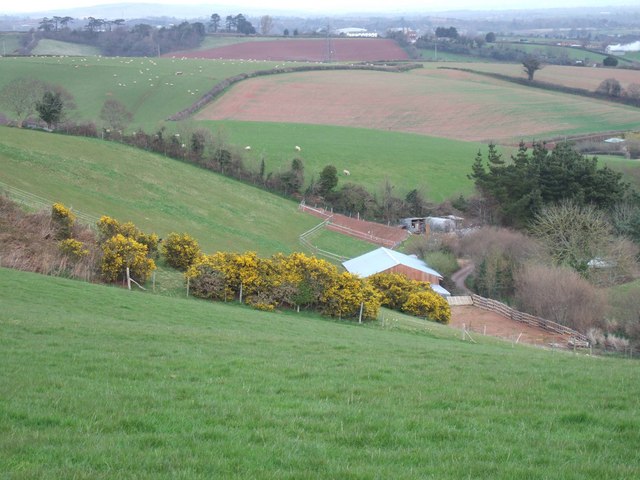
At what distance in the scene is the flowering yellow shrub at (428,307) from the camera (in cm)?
3484

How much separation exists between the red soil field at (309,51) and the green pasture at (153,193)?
82.6 meters

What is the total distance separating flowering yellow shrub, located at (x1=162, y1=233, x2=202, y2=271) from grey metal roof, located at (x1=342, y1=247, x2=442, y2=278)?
41.7 ft

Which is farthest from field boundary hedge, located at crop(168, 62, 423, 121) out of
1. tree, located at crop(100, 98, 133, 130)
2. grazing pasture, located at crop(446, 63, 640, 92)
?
grazing pasture, located at crop(446, 63, 640, 92)

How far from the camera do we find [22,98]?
77062mm

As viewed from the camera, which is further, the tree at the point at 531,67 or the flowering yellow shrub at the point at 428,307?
the tree at the point at 531,67

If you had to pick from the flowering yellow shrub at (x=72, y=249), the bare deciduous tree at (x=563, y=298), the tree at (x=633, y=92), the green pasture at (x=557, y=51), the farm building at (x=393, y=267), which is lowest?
the farm building at (x=393, y=267)

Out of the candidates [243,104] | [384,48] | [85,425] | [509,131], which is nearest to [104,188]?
[85,425]

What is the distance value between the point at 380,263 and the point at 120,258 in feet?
64.7

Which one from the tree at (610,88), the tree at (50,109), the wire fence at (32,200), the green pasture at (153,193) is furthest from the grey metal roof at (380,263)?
the tree at (610,88)

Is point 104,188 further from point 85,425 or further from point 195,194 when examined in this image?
point 85,425

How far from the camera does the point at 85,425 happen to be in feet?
29.3

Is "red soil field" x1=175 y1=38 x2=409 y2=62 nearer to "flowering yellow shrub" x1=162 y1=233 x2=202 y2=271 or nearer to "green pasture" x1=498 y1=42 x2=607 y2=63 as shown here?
"green pasture" x1=498 y1=42 x2=607 y2=63

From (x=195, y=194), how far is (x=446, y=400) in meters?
45.6

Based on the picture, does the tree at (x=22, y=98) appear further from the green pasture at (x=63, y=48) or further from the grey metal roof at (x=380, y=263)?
the green pasture at (x=63, y=48)
